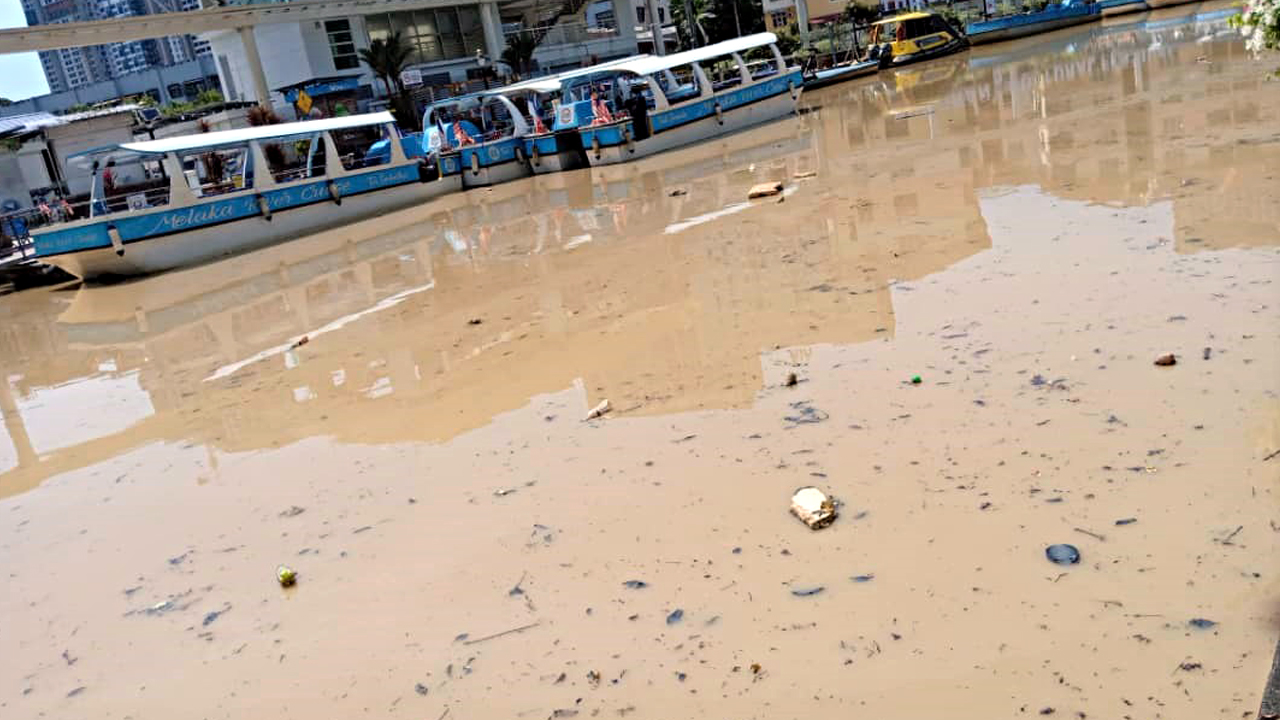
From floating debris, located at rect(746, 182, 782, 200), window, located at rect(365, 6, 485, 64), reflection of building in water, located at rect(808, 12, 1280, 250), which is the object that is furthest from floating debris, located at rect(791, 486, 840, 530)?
window, located at rect(365, 6, 485, 64)

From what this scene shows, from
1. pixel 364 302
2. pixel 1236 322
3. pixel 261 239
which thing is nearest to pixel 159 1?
pixel 261 239

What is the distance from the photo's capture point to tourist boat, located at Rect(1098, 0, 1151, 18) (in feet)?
147

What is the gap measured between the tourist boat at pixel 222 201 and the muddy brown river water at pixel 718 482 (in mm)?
6063

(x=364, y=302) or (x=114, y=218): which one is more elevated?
(x=114, y=218)

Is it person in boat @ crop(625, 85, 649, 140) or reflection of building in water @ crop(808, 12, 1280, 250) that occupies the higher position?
person in boat @ crop(625, 85, 649, 140)

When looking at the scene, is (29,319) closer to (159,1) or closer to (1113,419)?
(1113,419)

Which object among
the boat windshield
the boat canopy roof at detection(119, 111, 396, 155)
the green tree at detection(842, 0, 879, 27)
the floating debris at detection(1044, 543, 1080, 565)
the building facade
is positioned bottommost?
the floating debris at detection(1044, 543, 1080, 565)

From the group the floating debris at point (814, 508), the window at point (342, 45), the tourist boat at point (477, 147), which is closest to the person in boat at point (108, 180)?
the tourist boat at point (477, 147)

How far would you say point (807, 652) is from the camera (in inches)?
133

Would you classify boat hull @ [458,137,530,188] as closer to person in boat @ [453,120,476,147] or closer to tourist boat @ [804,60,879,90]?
person in boat @ [453,120,476,147]

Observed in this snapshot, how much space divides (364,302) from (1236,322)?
8362mm

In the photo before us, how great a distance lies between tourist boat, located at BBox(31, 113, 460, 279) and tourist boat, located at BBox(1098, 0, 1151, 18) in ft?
118

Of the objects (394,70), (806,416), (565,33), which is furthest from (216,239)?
(565,33)

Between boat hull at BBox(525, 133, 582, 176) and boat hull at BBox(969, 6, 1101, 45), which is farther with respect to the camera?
boat hull at BBox(969, 6, 1101, 45)
